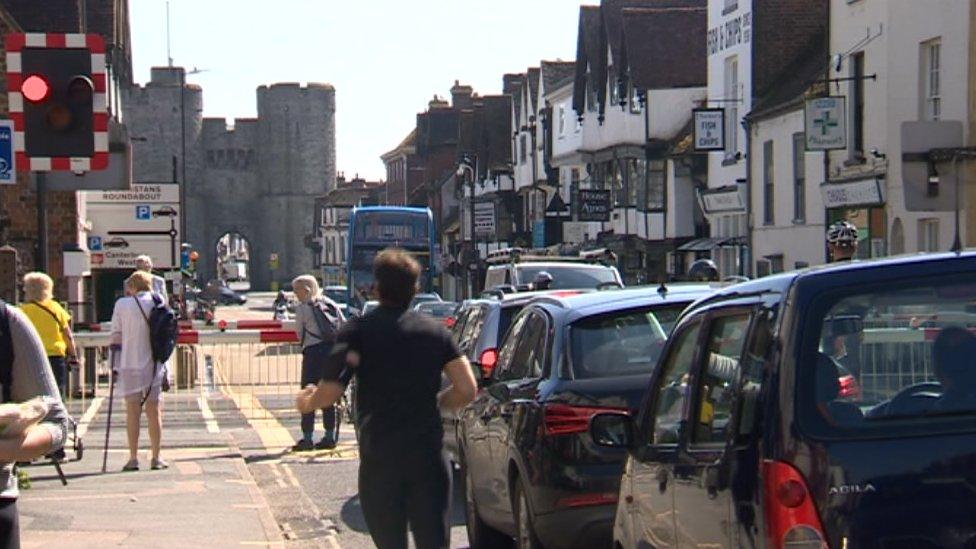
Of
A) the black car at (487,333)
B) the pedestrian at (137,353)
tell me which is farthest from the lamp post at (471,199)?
the black car at (487,333)

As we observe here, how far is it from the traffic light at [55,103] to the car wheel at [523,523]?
4.17m

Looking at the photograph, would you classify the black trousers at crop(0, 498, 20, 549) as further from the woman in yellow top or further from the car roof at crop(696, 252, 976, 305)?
the woman in yellow top

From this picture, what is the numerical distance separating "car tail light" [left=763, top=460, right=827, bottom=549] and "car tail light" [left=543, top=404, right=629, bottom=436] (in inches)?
153

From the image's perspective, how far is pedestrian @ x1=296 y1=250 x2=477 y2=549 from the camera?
24.8 feet

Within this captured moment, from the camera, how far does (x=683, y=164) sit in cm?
4659

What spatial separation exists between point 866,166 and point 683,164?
51.2 feet

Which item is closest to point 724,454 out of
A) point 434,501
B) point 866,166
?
point 434,501

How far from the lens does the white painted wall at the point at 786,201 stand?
34.4 metres

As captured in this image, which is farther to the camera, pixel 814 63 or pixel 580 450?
pixel 814 63

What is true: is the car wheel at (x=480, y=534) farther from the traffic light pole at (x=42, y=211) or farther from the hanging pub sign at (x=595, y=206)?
the hanging pub sign at (x=595, y=206)

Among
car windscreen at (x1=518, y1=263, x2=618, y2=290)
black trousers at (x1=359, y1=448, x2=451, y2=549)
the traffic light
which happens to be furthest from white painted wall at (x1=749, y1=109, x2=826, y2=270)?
black trousers at (x1=359, y1=448, x2=451, y2=549)

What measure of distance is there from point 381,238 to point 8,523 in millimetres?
45835

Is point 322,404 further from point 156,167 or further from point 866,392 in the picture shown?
point 156,167

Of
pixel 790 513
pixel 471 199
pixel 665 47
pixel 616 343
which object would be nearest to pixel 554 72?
Answer: pixel 471 199
